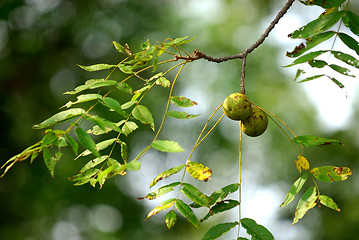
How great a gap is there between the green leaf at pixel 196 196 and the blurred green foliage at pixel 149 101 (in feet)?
27.5

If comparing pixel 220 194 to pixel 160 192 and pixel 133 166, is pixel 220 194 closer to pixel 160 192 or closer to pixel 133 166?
pixel 160 192

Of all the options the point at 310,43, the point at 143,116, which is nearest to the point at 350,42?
the point at 310,43

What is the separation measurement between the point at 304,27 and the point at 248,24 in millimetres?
12253

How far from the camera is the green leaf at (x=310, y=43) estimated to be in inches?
69.4

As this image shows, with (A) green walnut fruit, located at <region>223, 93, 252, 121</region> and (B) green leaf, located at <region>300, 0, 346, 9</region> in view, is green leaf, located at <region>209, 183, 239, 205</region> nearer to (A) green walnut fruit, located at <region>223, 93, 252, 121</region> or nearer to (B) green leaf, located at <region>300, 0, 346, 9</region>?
(A) green walnut fruit, located at <region>223, 93, 252, 121</region>

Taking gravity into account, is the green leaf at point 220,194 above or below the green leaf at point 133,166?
above

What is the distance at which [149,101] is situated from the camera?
464 inches

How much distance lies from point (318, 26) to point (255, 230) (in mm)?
876

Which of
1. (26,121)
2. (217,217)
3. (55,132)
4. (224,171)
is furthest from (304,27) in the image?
(217,217)

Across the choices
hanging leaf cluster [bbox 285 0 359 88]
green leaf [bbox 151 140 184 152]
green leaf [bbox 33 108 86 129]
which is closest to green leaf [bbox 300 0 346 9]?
hanging leaf cluster [bbox 285 0 359 88]

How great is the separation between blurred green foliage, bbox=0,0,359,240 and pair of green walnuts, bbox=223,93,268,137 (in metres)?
8.25

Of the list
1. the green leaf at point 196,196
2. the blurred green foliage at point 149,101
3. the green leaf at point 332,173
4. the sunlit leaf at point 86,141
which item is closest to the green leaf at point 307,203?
the green leaf at point 332,173

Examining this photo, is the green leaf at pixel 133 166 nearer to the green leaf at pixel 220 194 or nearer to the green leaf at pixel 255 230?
the green leaf at pixel 220 194

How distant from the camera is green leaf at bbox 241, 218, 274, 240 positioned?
185cm
